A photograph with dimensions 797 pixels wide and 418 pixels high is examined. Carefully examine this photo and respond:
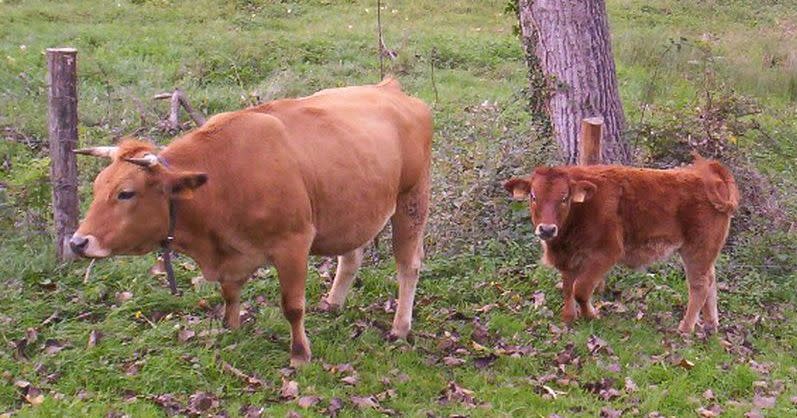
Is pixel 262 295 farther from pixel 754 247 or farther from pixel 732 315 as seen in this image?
pixel 754 247

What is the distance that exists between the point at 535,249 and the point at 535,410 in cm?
287

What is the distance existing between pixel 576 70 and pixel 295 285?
476 cm

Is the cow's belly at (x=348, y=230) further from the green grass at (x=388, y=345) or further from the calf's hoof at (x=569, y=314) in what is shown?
the calf's hoof at (x=569, y=314)

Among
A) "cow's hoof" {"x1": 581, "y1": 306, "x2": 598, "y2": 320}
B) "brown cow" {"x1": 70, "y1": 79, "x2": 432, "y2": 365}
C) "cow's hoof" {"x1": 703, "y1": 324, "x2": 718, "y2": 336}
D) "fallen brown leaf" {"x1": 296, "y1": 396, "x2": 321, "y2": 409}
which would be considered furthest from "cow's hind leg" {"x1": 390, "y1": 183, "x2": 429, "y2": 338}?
"cow's hoof" {"x1": 703, "y1": 324, "x2": 718, "y2": 336}

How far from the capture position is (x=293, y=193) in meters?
6.61

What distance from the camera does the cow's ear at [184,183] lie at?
620 centimetres

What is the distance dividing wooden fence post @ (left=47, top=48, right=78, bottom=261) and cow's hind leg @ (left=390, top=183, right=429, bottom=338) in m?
2.48

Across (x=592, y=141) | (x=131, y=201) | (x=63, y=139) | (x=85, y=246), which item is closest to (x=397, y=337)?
(x=131, y=201)

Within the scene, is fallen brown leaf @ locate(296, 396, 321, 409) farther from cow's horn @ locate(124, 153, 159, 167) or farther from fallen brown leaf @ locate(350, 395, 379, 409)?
cow's horn @ locate(124, 153, 159, 167)

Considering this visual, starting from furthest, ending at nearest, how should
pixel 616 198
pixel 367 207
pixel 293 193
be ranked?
pixel 616 198
pixel 367 207
pixel 293 193

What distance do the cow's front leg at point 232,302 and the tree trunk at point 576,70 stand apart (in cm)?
435

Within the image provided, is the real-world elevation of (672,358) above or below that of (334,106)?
below

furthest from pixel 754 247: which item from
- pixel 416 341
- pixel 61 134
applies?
pixel 61 134

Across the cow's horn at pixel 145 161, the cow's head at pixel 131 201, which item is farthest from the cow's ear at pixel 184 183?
the cow's horn at pixel 145 161
